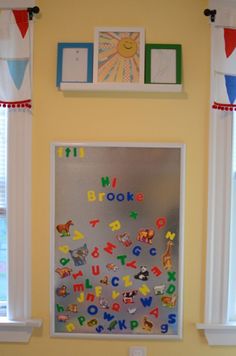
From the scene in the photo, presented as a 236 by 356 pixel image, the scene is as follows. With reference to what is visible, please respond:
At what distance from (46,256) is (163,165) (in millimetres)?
780

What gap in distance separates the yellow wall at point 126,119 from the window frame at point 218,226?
0.04 meters

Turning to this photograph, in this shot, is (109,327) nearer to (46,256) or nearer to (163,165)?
(46,256)

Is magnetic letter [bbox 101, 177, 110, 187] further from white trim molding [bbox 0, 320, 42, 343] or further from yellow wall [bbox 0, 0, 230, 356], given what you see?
white trim molding [bbox 0, 320, 42, 343]

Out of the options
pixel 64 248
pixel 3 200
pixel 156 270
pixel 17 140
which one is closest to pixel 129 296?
pixel 156 270

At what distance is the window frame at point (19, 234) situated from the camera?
5.45 ft

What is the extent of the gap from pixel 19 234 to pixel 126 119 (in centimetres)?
82

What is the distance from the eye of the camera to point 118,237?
5.44 feet

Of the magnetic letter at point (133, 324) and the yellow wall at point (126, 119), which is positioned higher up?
the yellow wall at point (126, 119)

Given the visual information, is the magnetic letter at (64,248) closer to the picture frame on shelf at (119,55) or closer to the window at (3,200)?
the window at (3,200)

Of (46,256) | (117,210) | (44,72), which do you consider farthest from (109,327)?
(44,72)

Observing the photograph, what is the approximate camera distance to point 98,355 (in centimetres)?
171

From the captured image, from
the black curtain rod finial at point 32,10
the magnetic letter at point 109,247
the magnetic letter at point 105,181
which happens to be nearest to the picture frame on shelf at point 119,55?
the black curtain rod finial at point 32,10

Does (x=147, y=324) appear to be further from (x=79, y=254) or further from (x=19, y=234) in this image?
(x=19, y=234)

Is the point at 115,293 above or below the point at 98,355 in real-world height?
above
